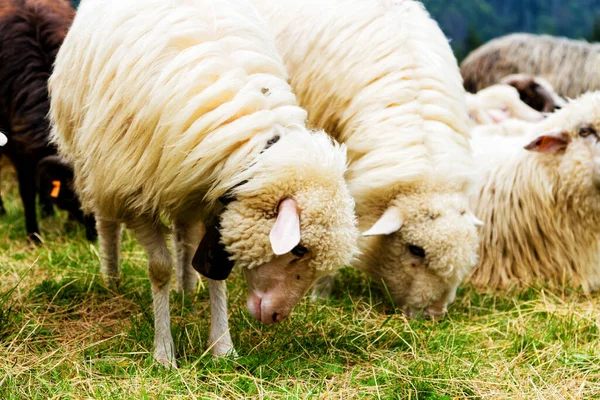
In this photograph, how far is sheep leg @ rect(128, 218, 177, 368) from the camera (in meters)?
3.13

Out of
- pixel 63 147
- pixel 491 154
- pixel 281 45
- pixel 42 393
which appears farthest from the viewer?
pixel 491 154

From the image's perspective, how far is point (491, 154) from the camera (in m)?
5.11

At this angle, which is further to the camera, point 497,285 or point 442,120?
point 497,285

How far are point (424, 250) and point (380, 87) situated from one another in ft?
2.80

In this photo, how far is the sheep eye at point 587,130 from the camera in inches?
171

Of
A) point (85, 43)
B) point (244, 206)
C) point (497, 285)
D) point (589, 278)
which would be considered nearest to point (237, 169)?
point (244, 206)

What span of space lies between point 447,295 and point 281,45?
1.62 m

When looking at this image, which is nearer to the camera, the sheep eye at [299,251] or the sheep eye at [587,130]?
the sheep eye at [299,251]

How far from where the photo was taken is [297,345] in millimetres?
3328

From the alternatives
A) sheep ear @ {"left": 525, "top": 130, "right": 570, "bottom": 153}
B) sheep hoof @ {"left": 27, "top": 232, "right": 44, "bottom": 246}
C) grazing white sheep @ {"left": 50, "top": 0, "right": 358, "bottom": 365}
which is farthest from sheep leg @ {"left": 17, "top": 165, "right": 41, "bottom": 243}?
sheep ear @ {"left": 525, "top": 130, "right": 570, "bottom": 153}

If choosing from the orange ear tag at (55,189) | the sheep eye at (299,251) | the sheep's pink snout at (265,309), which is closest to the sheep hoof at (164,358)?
the sheep's pink snout at (265,309)

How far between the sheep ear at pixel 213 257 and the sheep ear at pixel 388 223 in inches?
34.8

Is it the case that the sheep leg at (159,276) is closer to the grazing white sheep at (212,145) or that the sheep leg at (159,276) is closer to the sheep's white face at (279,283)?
the grazing white sheep at (212,145)

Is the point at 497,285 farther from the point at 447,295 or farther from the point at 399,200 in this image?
the point at 399,200
